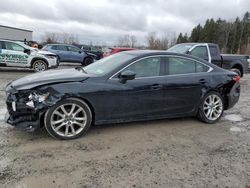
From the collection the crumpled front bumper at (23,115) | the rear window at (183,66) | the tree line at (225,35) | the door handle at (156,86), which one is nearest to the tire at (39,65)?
the crumpled front bumper at (23,115)

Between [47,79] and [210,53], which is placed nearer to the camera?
[47,79]

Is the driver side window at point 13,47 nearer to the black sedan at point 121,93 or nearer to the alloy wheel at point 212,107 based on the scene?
the black sedan at point 121,93

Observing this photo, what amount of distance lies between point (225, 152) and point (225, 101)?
6.36 feet

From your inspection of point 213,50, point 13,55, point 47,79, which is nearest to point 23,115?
point 47,79

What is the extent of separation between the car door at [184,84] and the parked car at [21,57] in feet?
32.1

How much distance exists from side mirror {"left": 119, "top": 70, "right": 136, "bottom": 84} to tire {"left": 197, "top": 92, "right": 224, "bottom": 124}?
176 centimetres

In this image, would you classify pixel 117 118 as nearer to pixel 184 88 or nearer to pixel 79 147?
pixel 79 147

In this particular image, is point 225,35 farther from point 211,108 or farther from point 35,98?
point 35,98

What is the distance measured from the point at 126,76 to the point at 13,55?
9.90m

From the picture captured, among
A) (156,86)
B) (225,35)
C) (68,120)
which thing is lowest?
(68,120)

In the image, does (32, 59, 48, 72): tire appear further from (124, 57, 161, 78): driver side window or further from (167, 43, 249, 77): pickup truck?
(124, 57, 161, 78): driver side window

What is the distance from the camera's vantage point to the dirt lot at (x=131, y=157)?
329 centimetres

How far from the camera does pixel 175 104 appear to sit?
5.31 metres

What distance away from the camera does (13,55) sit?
12.9 metres
